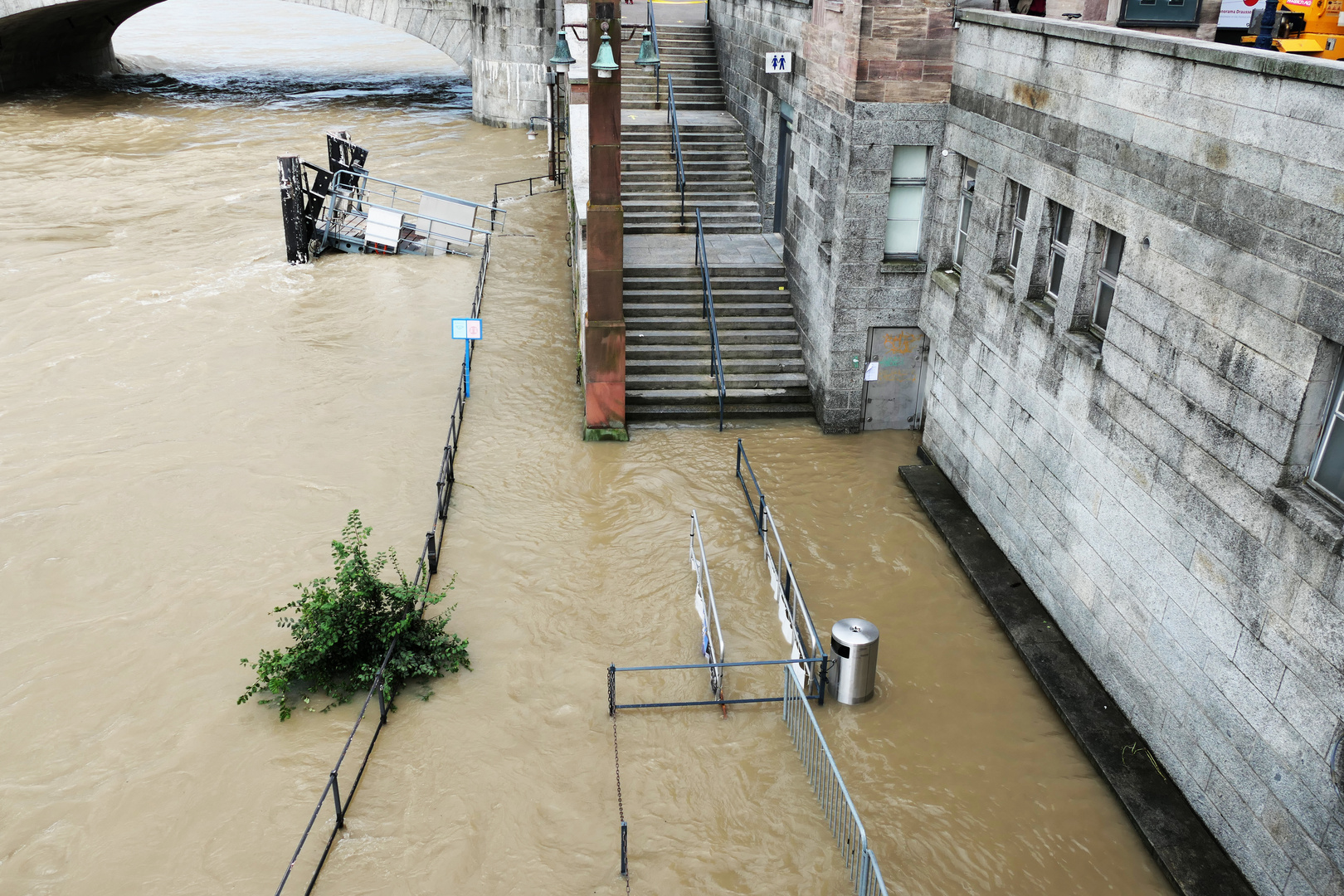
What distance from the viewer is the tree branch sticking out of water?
11242 mm

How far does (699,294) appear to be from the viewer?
19359mm

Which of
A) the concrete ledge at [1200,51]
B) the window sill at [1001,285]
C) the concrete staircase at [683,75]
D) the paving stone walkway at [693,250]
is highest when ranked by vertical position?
the concrete ledge at [1200,51]

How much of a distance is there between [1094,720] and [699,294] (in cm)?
1098

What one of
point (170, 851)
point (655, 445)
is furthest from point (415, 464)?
point (170, 851)

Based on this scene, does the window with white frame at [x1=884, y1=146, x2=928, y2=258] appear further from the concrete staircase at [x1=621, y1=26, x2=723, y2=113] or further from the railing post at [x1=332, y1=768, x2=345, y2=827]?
the railing post at [x1=332, y1=768, x2=345, y2=827]

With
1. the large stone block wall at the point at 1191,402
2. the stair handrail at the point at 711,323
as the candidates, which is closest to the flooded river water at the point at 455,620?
the stair handrail at the point at 711,323

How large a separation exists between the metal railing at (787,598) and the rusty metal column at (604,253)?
9.22ft

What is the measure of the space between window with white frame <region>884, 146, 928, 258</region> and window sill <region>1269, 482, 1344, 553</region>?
28.8 ft

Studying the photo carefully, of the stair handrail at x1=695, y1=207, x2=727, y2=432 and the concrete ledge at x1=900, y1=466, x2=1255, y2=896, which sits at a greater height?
the stair handrail at x1=695, y1=207, x2=727, y2=432

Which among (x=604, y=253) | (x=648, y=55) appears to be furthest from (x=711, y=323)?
(x=648, y=55)

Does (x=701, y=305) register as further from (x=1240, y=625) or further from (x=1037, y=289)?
(x=1240, y=625)

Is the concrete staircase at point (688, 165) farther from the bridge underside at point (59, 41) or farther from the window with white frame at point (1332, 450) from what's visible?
the bridge underside at point (59, 41)

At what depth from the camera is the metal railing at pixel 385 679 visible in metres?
9.16

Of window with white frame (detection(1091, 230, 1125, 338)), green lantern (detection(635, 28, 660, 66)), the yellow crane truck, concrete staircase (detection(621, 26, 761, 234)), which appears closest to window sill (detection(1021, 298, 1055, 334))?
window with white frame (detection(1091, 230, 1125, 338))
